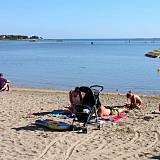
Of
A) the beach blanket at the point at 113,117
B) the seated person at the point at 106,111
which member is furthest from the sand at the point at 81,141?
the seated person at the point at 106,111

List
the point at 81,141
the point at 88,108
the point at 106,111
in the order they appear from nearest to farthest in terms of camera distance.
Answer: the point at 81,141, the point at 88,108, the point at 106,111

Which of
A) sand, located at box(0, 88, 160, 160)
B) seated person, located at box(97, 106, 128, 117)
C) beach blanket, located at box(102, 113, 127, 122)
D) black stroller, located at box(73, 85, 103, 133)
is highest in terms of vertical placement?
black stroller, located at box(73, 85, 103, 133)

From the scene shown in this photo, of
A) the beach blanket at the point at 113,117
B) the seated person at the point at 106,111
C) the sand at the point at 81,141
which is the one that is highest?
the seated person at the point at 106,111

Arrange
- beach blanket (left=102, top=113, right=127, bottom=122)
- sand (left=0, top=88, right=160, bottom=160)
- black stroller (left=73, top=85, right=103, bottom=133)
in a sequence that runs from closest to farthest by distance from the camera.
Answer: sand (left=0, top=88, right=160, bottom=160) → black stroller (left=73, top=85, right=103, bottom=133) → beach blanket (left=102, top=113, right=127, bottom=122)

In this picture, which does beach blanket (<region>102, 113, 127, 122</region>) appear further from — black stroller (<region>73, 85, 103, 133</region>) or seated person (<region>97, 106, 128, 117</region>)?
black stroller (<region>73, 85, 103, 133</region>)

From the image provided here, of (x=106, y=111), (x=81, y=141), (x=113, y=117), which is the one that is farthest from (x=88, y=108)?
(x=106, y=111)

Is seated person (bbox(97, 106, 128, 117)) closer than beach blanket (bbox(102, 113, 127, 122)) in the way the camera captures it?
No

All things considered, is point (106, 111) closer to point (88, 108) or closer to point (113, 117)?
point (113, 117)

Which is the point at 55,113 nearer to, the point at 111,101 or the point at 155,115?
the point at 155,115

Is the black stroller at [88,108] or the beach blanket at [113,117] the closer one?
the black stroller at [88,108]

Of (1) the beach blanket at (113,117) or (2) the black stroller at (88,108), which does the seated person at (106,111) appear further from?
(2) the black stroller at (88,108)

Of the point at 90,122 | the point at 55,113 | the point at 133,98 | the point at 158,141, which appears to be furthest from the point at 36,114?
the point at 158,141

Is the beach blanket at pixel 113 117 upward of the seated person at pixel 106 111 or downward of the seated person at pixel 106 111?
downward

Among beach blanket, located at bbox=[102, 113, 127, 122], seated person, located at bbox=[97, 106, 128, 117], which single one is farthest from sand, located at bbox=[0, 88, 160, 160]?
seated person, located at bbox=[97, 106, 128, 117]
